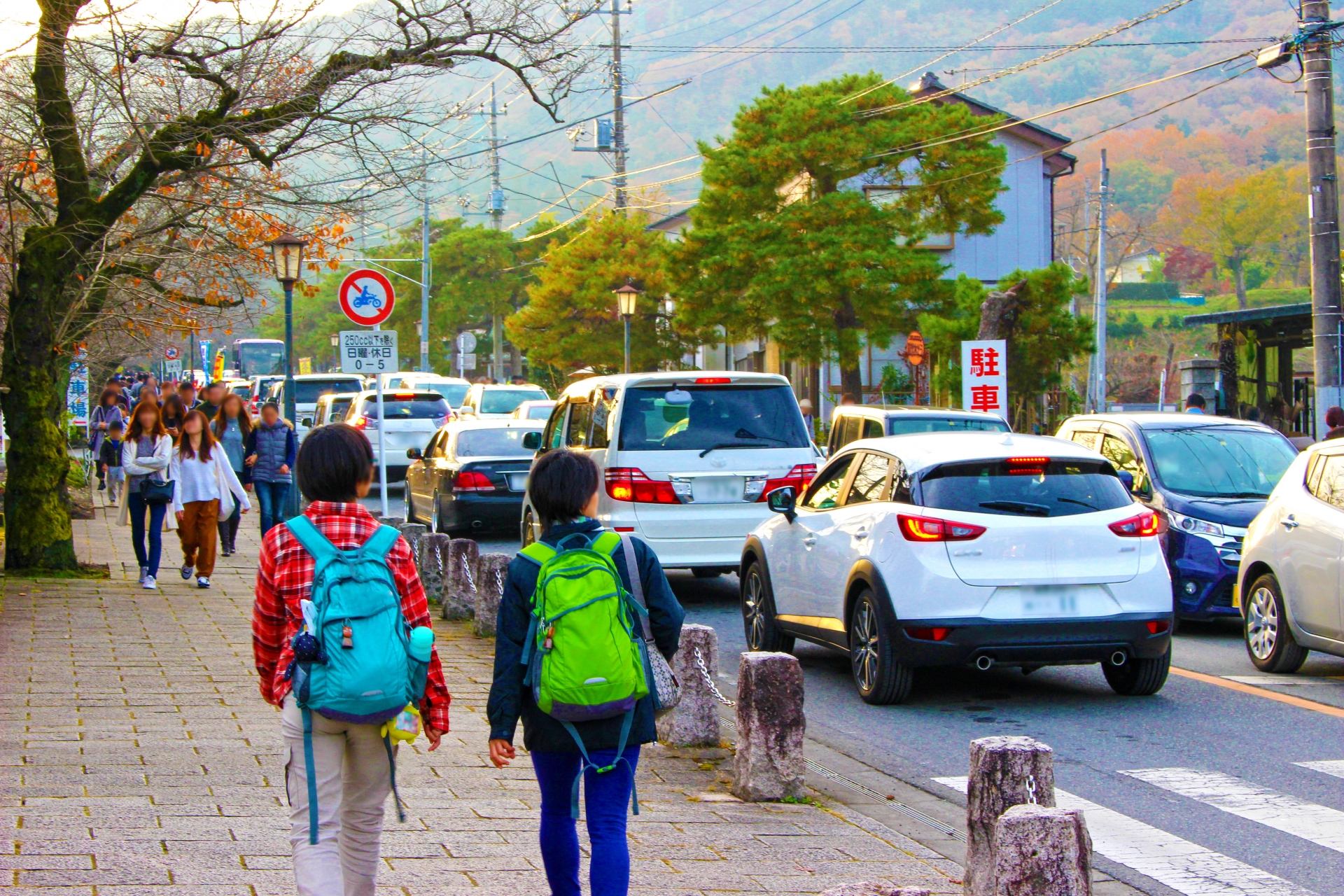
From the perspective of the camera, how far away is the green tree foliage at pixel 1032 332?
28516 millimetres

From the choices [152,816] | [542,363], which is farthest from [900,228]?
[152,816]

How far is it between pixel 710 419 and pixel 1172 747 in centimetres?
566

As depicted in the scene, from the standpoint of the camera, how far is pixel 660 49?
36719 mm

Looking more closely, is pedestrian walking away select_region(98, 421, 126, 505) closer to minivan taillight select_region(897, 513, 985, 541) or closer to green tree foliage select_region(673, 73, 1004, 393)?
minivan taillight select_region(897, 513, 985, 541)

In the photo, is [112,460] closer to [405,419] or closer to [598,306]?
[405,419]

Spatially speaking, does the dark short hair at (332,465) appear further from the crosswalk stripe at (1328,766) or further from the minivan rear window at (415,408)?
the minivan rear window at (415,408)

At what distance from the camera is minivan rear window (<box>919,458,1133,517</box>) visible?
27.4 ft

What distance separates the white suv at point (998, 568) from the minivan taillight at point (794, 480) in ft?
10.8

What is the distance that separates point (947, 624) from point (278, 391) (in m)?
25.9

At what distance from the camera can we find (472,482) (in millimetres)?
17656

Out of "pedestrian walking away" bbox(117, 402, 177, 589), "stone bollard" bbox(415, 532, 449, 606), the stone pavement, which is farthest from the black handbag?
the stone pavement

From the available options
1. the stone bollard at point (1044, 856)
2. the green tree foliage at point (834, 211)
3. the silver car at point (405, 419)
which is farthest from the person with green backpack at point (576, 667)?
the green tree foliage at point (834, 211)

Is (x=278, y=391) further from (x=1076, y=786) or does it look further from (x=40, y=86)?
(x=1076, y=786)

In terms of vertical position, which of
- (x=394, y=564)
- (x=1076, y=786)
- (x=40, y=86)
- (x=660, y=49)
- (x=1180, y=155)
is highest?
(x=1180, y=155)
